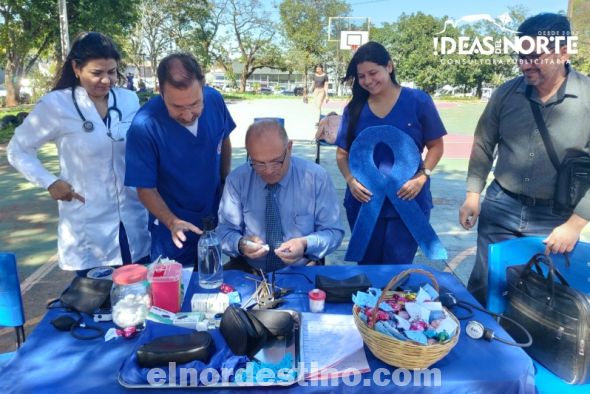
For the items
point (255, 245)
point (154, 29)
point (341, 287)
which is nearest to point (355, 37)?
point (255, 245)

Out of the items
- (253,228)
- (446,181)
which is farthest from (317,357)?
(446,181)

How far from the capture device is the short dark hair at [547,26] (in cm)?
211

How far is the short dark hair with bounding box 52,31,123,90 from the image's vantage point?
2.25 meters

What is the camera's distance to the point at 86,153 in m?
2.33

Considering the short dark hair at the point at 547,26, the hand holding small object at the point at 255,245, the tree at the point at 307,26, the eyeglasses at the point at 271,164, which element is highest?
the tree at the point at 307,26

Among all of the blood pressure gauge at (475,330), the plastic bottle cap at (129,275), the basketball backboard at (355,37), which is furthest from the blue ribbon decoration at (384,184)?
the basketball backboard at (355,37)

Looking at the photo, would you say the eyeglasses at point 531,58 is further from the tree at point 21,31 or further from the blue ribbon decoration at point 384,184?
the tree at point 21,31

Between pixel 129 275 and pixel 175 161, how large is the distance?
0.86m

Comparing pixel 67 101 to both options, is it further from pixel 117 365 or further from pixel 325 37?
pixel 325 37

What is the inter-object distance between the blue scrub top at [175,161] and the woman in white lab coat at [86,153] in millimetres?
182

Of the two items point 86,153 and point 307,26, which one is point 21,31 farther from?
point 307,26

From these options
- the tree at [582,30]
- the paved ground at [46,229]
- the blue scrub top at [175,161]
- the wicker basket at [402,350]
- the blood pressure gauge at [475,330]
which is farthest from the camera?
the tree at [582,30]

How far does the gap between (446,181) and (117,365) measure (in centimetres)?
657

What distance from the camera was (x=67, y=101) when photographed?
→ 91.4 inches
